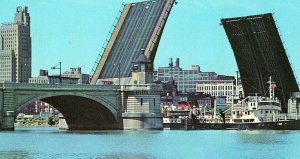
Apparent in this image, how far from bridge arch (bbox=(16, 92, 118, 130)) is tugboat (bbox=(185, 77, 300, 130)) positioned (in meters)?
→ 6.47

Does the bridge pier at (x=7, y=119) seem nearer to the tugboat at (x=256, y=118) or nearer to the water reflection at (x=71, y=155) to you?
the tugboat at (x=256, y=118)

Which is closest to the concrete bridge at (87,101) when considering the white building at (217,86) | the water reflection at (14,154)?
the water reflection at (14,154)

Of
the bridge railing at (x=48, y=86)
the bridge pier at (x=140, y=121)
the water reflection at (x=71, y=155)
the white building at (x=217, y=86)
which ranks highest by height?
the white building at (x=217, y=86)

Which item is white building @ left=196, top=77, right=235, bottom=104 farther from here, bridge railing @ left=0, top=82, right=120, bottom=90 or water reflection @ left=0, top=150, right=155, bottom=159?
water reflection @ left=0, top=150, right=155, bottom=159

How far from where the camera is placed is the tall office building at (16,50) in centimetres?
13488

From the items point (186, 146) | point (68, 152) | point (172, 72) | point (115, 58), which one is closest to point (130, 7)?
point (115, 58)

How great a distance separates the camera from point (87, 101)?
212ft

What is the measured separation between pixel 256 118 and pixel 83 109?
42.2 ft

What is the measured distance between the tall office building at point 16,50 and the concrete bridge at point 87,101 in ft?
207

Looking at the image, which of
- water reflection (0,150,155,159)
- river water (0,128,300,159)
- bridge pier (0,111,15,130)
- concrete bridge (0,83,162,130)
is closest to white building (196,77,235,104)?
concrete bridge (0,83,162,130)

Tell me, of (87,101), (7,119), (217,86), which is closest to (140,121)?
(87,101)

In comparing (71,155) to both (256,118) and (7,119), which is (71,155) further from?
(256,118)

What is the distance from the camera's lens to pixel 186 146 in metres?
41.8

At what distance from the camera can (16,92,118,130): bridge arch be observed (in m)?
62.4
